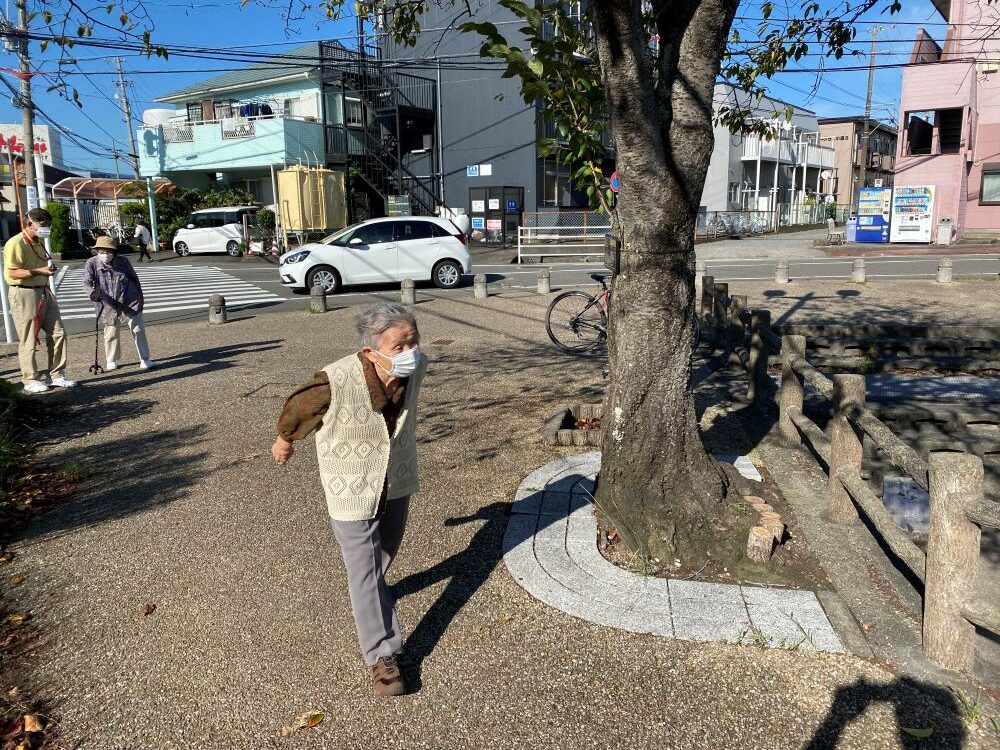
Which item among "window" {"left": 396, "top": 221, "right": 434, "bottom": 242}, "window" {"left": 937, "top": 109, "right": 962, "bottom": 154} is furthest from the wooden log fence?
"window" {"left": 937, "top": 109, "right": 962, "bottom": 154}

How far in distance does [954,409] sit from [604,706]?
493cm

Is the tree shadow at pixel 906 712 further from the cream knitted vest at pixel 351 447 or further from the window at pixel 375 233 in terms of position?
the window at pixel 375 233

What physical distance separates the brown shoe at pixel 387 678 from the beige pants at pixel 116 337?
7159mm

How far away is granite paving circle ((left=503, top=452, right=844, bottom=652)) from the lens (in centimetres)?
365

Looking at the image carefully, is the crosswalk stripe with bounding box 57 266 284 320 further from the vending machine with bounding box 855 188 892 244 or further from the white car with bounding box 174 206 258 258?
the vending machine with bounding box 855 188 892 244

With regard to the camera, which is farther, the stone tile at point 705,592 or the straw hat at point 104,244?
the straw hat at point 104,244

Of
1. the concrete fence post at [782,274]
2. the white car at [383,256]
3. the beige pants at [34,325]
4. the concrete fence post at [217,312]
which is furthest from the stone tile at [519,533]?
the concrete fence post at [782,274]

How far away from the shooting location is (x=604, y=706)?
10.4 feet

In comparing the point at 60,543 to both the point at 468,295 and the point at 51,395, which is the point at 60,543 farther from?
the point at 468,295

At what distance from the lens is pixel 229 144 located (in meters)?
33.2

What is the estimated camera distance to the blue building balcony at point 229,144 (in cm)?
3194

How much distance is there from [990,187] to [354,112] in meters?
25.8

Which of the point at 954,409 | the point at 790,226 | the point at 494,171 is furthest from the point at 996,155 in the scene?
the point at 954,409

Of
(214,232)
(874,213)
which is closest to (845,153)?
(874,213)
